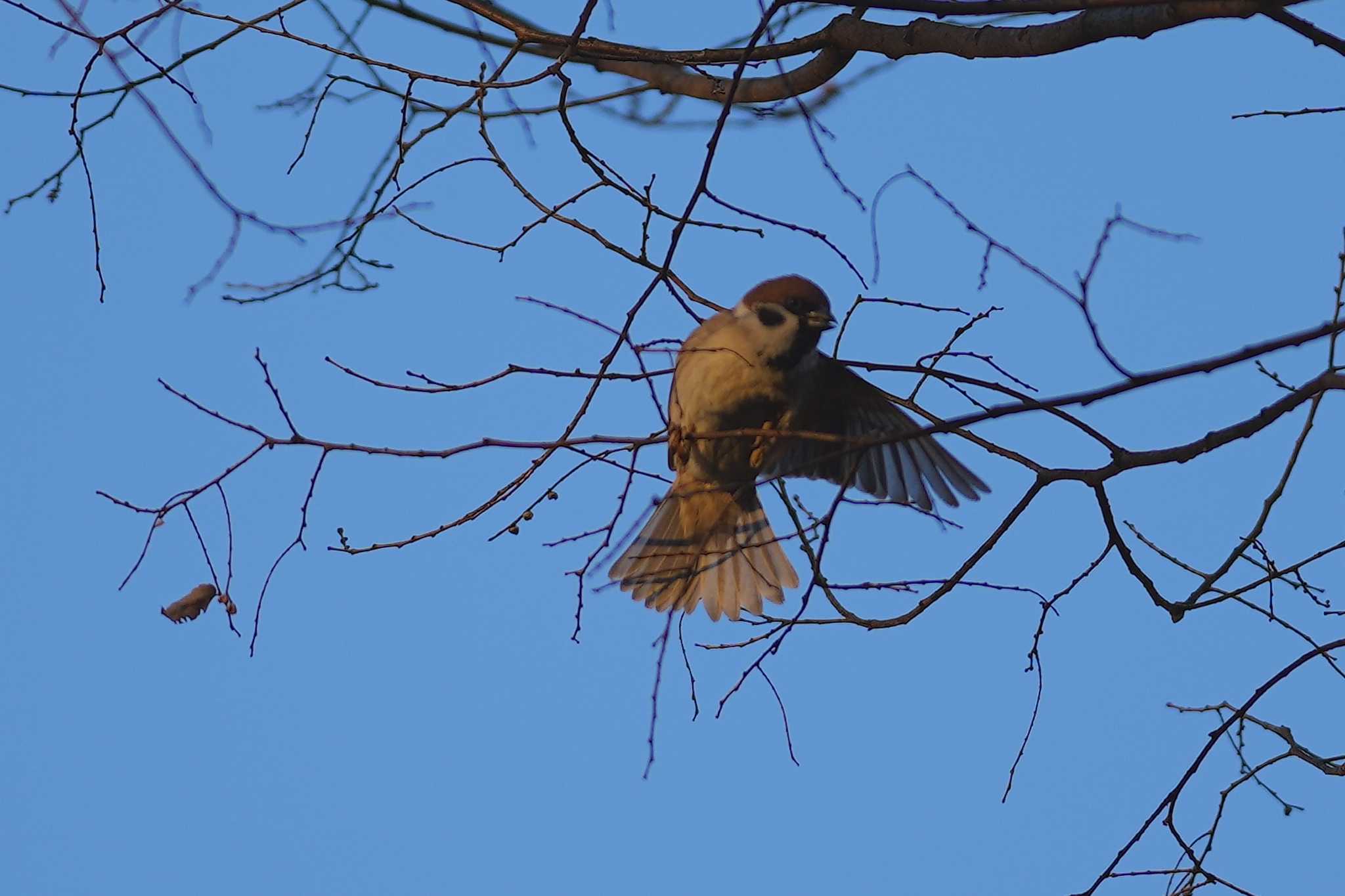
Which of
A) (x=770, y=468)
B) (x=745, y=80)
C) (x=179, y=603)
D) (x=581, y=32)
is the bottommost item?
(x=179, y=603)

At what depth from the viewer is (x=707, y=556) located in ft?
15.6

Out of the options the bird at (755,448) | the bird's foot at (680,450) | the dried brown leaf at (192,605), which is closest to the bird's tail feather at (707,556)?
the bird at (755,448)

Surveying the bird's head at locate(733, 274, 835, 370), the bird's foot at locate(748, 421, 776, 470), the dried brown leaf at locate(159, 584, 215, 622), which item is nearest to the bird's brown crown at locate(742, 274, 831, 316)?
the bird's head at locate(733, 274, 835, 370)

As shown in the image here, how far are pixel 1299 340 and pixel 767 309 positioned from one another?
2.35m

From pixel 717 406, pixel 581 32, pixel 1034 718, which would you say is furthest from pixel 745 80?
pixel 1034 718

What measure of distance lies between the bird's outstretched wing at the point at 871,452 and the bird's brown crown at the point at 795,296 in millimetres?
339

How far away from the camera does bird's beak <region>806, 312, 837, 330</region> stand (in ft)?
14.1

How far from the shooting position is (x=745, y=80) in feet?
13.6

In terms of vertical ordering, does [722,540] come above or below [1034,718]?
above

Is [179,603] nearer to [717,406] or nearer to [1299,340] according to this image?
[717,406]

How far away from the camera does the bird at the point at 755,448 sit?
4.31m

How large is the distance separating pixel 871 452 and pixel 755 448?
63 centimetres

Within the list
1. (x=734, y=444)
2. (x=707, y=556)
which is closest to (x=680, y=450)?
(x=734, y=444)

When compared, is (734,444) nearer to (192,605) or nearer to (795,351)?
(795,351)
